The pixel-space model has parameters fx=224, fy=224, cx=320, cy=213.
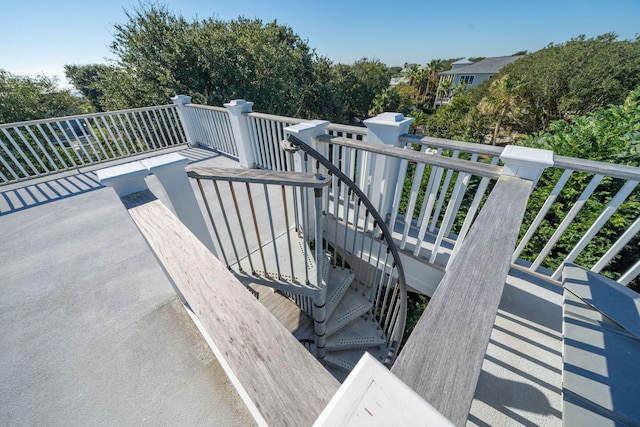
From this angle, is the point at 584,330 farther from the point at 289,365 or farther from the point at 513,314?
the point at 289,365

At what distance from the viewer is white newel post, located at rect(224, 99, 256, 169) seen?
3.42m

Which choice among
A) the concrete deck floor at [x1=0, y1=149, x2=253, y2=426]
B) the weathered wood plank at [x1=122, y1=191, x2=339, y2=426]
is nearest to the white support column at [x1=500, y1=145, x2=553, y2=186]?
the weathered wood plank at [x1=122, y1=191, x2=339, y2=426]

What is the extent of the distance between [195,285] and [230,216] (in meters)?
2.27

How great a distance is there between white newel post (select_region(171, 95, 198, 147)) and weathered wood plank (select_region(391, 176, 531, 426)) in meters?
5.58

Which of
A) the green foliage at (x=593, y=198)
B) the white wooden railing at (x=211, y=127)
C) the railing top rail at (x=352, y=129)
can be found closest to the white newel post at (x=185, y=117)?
the white wooden railing at (x=211, y=127)

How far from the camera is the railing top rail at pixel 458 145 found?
1611 millimetres

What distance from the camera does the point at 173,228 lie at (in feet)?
3.15

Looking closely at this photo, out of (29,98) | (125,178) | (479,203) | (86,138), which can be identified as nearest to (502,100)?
(479,203)

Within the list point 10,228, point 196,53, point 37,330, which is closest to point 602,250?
point 37,330

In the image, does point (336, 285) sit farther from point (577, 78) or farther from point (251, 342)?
point (577, 78)

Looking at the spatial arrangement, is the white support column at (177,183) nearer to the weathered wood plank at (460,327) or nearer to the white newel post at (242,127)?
the weathered wood plank at (460,327)

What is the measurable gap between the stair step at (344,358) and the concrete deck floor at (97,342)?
152 centimetres

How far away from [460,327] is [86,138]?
5.54 metres

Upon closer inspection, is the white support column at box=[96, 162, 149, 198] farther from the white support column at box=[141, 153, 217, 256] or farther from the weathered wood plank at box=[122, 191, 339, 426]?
the weathered wood plank at box=[122, 191, 339, 426]
